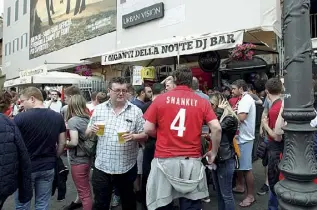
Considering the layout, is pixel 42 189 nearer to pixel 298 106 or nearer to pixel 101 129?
pixel 101 129

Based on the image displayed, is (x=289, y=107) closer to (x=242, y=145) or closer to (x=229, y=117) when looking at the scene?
(x=229, y=117)

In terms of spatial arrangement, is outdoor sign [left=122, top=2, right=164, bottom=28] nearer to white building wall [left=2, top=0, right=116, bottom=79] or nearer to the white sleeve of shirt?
white building wall [left=2, top=0, right=116, bottom=79]

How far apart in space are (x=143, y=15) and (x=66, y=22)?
26.1 feet

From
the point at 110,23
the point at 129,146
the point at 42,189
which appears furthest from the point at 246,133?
the point at 110,23

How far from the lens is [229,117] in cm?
374

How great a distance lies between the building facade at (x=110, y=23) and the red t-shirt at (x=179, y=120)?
449 centimetres

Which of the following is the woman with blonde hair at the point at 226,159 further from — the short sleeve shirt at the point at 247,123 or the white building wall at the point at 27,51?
the white building wall at the point at 27,51

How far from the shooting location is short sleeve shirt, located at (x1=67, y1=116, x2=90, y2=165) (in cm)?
400

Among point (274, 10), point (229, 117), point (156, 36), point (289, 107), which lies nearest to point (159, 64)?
point (156, 36)

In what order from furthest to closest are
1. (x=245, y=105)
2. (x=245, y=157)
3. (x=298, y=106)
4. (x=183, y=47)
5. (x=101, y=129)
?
(x=183, y=47)
(x=245, y=157)
(x=245, y=105)
(x=101, y=129)
(x=298, y=106)

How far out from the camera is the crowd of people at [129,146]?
3.00 meters

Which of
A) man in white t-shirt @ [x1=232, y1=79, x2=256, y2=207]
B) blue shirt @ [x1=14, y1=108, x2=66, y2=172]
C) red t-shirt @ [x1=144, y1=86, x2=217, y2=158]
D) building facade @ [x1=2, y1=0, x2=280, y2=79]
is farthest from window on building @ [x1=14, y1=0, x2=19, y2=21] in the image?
red t-shirt @ [x1=144, y1=86, x2=217, y2=158]

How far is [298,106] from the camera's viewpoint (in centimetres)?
229

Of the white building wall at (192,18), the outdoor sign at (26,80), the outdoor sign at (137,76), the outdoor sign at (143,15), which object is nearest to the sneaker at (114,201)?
the outdoor sign at (137,76)
